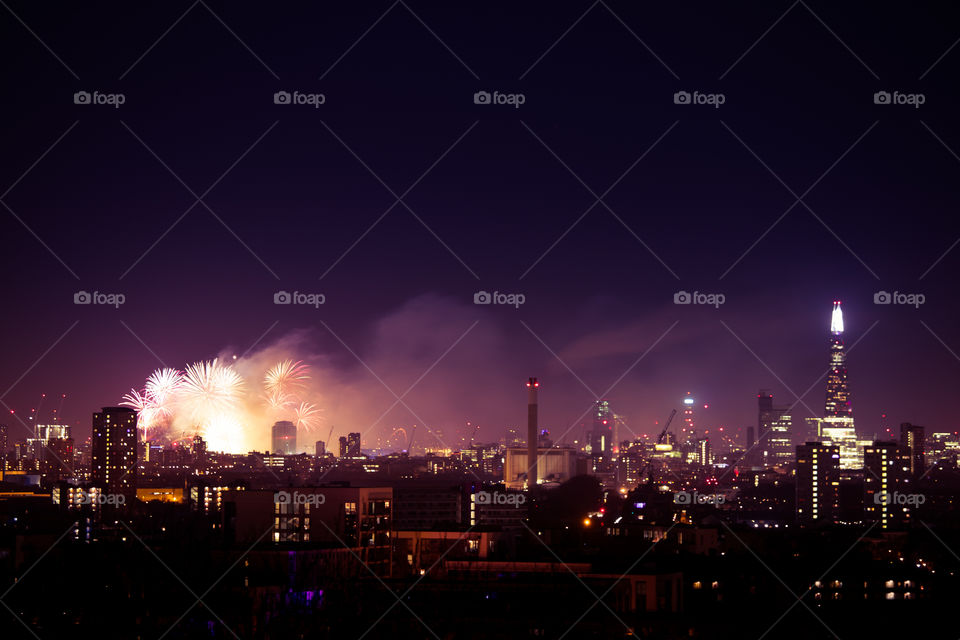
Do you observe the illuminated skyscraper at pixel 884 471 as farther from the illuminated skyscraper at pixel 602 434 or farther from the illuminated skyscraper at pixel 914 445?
the illuminated skyscraper at pixel 602 434

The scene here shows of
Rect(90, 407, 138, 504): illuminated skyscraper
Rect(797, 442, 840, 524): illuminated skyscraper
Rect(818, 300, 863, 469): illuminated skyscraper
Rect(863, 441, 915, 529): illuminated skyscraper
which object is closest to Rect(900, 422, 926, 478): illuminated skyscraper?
Rect(863, 441, 915, 529): illuminated skyscraper

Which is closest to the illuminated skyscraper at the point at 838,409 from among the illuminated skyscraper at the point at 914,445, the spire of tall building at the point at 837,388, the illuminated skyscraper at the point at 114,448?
the spire of tall building at the point at 837,388

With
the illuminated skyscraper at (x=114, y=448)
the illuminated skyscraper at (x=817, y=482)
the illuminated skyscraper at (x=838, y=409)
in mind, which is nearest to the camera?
the illuminated skyscraper at (x=114, y=448)

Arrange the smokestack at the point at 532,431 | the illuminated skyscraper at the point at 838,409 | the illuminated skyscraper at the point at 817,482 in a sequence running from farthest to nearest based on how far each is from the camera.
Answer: the illuminated skyscraper at the point at 838,409
the smokestack at the point at 532,431
the illuminated skyscraper at the point at 817,482

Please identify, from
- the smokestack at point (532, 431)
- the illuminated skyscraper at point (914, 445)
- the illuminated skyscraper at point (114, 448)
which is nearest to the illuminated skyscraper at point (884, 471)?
the illuminated skyscraper at point (914, 445)

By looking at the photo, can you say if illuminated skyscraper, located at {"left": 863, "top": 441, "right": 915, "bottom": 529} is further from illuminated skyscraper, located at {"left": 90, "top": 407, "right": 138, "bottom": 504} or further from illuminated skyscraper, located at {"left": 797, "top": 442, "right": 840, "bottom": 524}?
illuminated skyscraper, located at {"left": 90, "top": 407, "right": 138, "bottom": 504}

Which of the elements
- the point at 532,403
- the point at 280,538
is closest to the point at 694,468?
the point at 532,403

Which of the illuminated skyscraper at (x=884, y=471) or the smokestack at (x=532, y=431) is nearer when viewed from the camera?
the illuminated skyscraper at (x=884, y=471)
